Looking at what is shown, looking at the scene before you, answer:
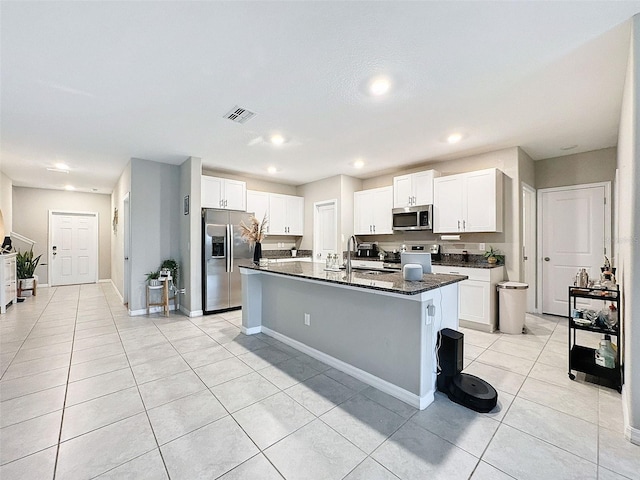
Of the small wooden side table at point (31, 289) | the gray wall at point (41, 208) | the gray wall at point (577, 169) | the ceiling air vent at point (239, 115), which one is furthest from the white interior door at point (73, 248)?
the gray wall at point (577, 169)

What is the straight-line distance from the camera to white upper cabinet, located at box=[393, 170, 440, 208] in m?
4.63

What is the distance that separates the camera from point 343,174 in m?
5.66

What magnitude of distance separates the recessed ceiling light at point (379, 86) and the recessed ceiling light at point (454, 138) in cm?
150

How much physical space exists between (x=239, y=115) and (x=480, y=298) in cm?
379

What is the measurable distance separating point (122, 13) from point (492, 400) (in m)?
3.46

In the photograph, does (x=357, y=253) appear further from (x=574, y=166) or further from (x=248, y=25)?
(x=248, y=25)

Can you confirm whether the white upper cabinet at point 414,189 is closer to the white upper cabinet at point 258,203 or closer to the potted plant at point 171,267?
the white upper cabinet at point 258,203

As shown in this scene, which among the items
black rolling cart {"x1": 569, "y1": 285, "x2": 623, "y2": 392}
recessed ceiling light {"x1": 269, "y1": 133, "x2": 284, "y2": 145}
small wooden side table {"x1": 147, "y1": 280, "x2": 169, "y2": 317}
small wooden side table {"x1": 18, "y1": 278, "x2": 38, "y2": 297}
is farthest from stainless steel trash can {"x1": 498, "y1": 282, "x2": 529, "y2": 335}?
small wooden side table {"x1": 18, "y1": 278, "x2": 38, "y2": 297}

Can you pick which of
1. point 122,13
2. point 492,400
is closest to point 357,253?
point 492,400

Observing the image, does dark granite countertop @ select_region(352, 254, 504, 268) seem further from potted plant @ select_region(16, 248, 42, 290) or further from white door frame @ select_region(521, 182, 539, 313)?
potted plant @ select_region(16, 248, 42, 290)

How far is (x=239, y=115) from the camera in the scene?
2990mm

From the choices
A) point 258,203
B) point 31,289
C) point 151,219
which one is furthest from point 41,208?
point 258,203

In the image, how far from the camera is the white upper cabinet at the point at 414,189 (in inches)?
182

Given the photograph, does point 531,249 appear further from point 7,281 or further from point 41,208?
point 41,208
